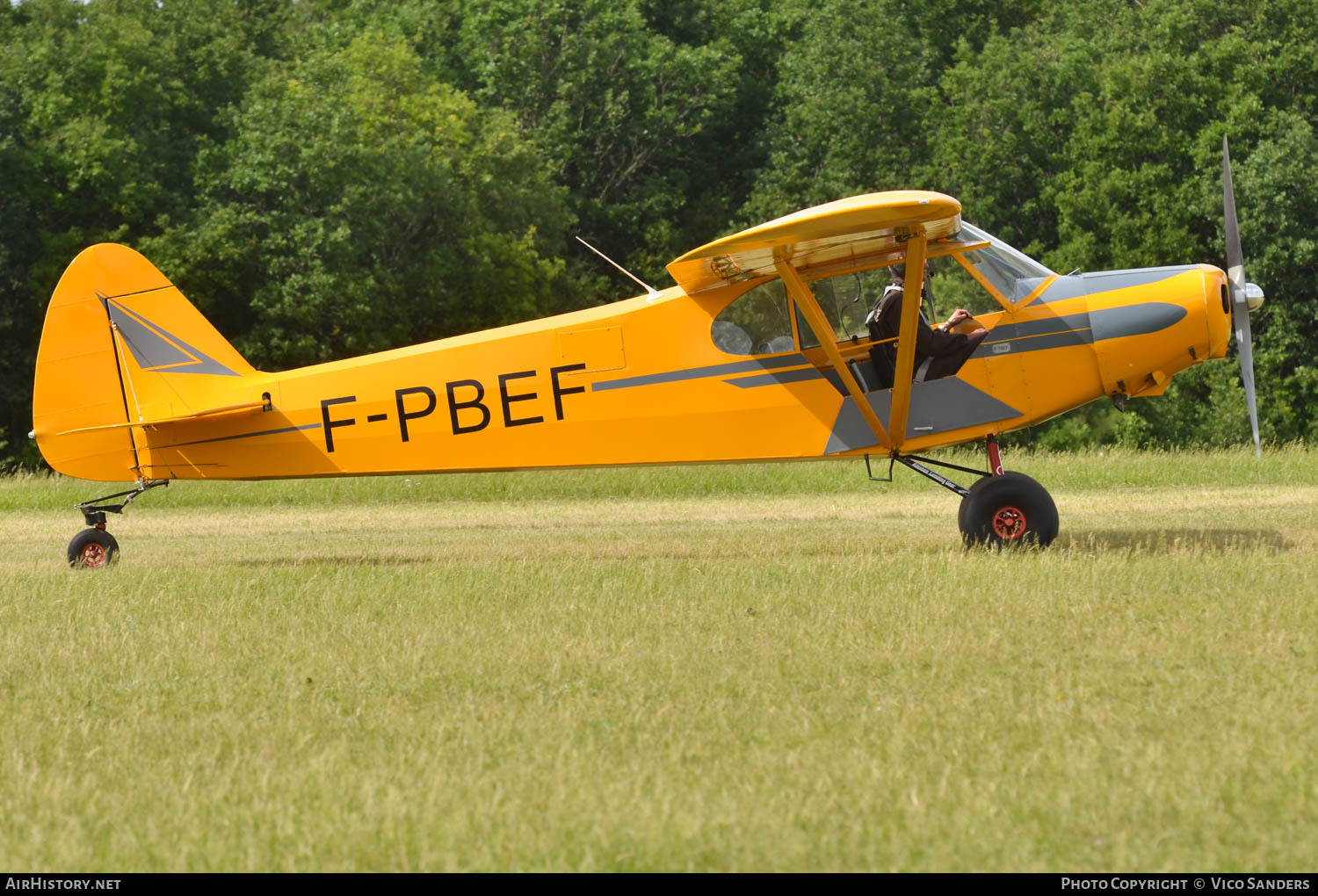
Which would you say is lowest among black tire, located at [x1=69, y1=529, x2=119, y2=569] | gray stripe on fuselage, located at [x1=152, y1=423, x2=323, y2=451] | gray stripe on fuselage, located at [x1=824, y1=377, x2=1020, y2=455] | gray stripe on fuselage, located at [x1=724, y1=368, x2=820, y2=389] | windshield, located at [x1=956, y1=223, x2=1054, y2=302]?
black tire, located at [x1=69, y1=529, x2=119, y2=569]

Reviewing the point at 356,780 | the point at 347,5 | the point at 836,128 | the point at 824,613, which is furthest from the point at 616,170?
the point at 356,780

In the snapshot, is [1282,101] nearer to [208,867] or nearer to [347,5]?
[347,5]

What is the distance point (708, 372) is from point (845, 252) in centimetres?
149

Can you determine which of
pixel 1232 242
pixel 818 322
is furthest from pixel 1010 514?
pixel 1232 242

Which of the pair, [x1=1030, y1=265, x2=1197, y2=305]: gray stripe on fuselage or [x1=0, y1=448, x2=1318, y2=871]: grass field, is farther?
[x1=1030, y1=265, x2=1197, y2=305]: gray stripe on fuselage

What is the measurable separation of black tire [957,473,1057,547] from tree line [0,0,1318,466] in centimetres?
2408

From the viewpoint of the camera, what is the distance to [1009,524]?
10.9 meters

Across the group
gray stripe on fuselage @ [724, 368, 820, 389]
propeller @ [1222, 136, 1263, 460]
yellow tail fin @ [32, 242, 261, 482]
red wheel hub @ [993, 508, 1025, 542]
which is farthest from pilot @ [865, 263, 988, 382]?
yellow tail fin @ [32, 242, 261, 482]

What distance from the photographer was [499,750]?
5.70m

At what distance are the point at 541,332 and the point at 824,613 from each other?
4296 mm

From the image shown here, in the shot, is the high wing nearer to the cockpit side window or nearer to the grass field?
the cockpit side window

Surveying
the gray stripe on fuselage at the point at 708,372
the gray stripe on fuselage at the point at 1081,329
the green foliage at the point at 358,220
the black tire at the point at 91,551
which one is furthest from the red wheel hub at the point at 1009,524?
the green foliage at the point at 358,220

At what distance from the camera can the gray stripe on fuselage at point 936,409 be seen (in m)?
11.2

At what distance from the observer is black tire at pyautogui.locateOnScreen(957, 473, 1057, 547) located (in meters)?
10.8
